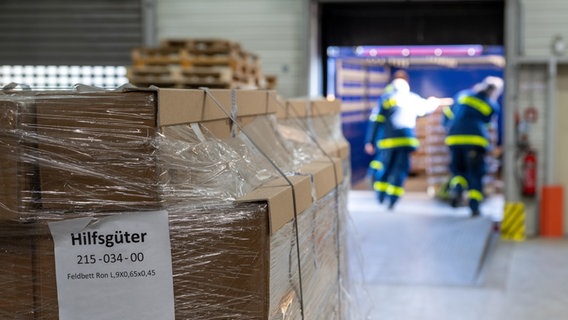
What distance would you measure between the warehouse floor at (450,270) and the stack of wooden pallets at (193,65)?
7.45 feet

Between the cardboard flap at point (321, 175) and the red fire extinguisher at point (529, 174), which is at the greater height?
the cardboard flap at point (321, 175)

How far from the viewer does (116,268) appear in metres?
2.62

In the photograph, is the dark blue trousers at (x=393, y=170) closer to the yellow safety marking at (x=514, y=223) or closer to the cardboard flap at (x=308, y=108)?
the yellow safety marking at (x=514, y=223)

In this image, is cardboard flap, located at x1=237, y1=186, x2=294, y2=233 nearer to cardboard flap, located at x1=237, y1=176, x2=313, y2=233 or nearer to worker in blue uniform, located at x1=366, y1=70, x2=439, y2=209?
cardboard flap, located at x1=237, y1=176, x2=313, y2=233

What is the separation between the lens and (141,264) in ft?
8.59

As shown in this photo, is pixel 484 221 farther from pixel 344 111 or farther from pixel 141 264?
pixel 141 264

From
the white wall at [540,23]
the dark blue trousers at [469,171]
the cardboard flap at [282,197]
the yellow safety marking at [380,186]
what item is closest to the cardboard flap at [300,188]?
the cardboard flap at [282,197]

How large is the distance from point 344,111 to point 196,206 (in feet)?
39.1

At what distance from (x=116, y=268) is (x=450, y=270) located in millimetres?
5967

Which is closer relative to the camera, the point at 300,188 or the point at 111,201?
the point at 111,201

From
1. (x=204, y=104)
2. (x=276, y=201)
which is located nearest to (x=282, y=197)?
(x=276, y=201)

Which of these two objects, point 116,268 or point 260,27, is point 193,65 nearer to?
point 260,27

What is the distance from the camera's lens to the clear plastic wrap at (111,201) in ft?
8.55

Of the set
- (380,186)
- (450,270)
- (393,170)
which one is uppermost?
(393,170)
